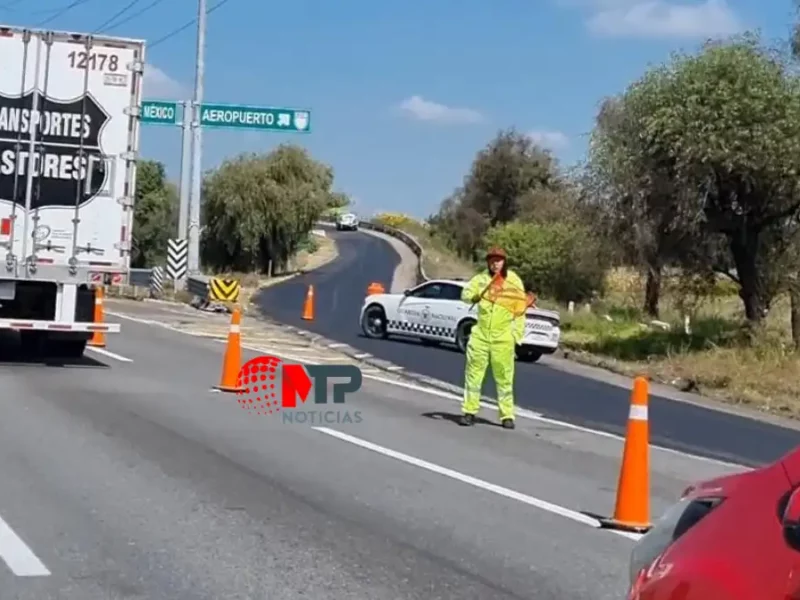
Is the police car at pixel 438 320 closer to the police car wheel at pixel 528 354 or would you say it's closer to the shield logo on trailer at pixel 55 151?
the police car wheel at pixel 528 354

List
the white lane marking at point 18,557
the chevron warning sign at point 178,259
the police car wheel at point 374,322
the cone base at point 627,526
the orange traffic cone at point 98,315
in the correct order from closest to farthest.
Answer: the white lane marking at point 18,557
the cone base at point 627,526
the orange traffic cone at point 98,315
the police car wheel at point 374,322
the chevron warning sign at point 178,259

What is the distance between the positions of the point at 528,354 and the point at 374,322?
160 inches

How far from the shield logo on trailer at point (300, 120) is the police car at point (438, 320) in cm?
803

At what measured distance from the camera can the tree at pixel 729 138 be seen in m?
25.6

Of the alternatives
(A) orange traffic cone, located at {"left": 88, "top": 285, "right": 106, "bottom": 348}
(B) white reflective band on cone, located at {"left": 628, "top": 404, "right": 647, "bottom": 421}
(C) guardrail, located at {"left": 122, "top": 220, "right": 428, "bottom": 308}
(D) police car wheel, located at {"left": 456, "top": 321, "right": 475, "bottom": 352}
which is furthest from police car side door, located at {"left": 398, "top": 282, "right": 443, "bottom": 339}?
(B) white reflective band on cone, located at {"left": 628, "top": 404, "right": 647, "bottom": 421}

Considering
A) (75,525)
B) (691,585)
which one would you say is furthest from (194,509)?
(691,585)

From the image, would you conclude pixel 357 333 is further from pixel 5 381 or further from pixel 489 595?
pixel 489 595

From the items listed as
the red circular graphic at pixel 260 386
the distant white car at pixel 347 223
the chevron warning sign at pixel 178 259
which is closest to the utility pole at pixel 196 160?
the chevron warning sign at pixel 178 259

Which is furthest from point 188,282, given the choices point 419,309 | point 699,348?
point 699,348

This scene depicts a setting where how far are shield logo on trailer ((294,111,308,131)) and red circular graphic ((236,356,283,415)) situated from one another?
1644cm

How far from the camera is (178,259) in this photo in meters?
40.9

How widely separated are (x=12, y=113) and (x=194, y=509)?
9.85 metres

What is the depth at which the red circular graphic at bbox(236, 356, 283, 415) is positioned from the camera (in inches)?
608

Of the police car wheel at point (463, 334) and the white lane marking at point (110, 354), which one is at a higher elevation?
the police car wheel at point (463, 334)
